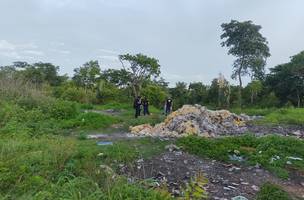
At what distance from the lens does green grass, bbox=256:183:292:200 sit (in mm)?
5715

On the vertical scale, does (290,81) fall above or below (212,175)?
above

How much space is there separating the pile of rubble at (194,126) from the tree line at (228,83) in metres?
14.9

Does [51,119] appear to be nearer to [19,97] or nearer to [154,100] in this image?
[19,97]

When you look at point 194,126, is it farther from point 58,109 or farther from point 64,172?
point 64,172

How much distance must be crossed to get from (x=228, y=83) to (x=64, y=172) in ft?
80.2

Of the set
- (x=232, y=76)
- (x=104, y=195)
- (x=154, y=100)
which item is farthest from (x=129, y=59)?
(x=104, y=195)

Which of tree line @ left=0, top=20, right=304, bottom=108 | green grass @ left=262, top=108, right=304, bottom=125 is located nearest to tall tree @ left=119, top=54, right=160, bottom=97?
tree line @ left=0, top=20, right=304, bottom=108

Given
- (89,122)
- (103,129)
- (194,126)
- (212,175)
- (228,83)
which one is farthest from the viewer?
(228,83)

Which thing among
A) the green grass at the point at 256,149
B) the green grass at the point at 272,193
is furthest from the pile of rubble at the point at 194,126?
the green grass at the point at 272,193

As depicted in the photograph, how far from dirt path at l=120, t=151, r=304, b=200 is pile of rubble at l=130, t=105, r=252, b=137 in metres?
3.17

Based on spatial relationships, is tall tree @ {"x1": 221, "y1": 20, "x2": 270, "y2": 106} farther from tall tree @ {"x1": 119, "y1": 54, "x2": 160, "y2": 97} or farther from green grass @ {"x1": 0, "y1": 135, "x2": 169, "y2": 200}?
green grass @ {"x1": 0, "y1": 135, "x2": 169, "y2": 200}

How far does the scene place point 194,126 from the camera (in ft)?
36.6

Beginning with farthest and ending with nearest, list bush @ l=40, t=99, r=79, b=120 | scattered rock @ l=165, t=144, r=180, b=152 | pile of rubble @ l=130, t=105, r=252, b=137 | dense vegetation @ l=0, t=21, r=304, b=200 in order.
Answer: bush @ l=40, t=99, r=79, b=120
pile of rubble @ l=130, t=105, r=252, b=137
scattered rock @ l=165, t=144, r=180, b=152
dense vegetation @ l=0, t=21, r=304, b=200

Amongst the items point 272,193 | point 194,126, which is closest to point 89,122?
point 194,126
